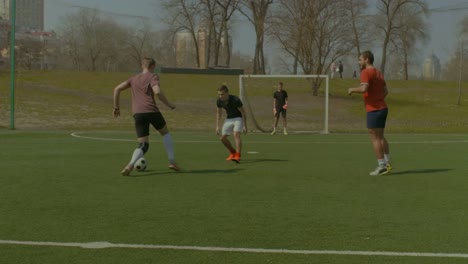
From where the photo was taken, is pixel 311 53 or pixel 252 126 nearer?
pixel 252 126

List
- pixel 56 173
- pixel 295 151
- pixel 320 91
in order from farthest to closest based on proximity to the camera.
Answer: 1. pixel 320 91
2. pixel 295 151
3. pixel 56 173

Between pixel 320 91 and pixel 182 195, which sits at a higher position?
pixel 320 91

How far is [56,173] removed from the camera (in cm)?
1009

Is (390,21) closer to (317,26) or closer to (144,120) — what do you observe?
(317,26)

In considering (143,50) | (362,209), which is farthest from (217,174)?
(143,50)

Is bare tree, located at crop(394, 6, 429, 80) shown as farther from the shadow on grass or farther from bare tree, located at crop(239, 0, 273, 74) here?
the shadow on grass

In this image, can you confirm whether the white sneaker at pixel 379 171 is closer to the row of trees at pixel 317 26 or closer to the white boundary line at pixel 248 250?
the white boundary line at pixel 248 250

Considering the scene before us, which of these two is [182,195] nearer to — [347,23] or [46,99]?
[46,99]

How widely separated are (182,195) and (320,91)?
126 feet

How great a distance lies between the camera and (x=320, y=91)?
45344 mm

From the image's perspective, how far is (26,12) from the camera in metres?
36.2

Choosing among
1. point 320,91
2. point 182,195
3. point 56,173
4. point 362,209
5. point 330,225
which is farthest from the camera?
point 320,91

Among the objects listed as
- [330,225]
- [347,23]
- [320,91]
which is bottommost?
[330,225]

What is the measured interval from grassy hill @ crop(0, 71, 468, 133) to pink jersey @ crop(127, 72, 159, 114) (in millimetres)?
17704
